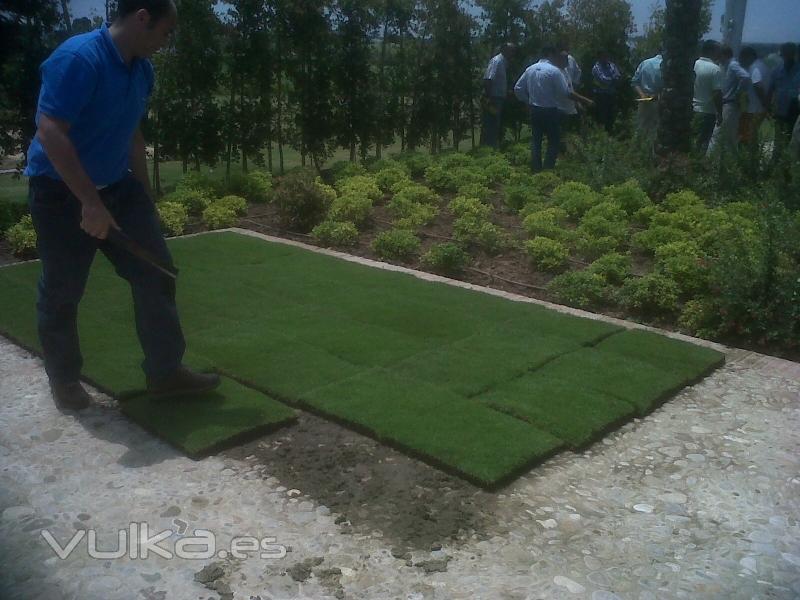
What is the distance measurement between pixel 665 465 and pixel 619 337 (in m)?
1.79

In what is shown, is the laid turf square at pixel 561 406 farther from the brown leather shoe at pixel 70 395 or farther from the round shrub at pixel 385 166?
the round shrub at pixel 385 166

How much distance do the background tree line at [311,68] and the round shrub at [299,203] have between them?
2639 mm

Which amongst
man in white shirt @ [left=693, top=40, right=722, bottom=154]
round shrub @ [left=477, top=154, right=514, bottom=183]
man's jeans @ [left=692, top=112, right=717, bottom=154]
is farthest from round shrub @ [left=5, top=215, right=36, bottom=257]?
man's jeans @ [left=692, top=112, right=717, bottom=154]

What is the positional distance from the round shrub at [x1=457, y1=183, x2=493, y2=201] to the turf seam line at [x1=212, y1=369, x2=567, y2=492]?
5558mm

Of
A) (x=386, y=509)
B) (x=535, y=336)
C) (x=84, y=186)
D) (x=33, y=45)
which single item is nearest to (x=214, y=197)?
(x=33, y=45)

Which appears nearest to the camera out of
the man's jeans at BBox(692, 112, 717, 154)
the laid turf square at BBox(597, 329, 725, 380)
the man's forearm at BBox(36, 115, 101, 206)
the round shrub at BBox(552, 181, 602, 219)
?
the man's forearm at BBox(36, 115, 101, 206)

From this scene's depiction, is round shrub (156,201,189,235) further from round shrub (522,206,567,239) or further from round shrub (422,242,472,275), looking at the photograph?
round shrub (522,206,567,239)

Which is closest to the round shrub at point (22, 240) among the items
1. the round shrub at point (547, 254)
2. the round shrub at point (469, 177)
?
the round shrub at point (547, 254)

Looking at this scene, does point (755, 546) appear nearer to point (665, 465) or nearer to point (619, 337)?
point (665, 465)

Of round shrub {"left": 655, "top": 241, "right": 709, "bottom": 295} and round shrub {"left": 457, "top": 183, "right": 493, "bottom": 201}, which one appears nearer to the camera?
round shrub {"left": 655, "top": 241, "right": 709, "bottom": 295}

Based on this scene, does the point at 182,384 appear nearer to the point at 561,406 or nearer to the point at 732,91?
the point at 561,406

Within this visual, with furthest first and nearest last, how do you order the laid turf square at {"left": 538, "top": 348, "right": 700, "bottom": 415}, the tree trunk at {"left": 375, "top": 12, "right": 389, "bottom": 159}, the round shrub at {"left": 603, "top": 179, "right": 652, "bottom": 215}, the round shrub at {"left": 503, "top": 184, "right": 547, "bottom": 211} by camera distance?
the tree trunk at {"left": 375, "top": 12, "right": 389, "bottom": 159}
the round shrub at {"left": 503, "top": 184, "right": 547, "bottom": 211}
the round shrub at {"left": 603, "top": 179, "right": 652, "bottom": 215}
the laid turf square at {"left": 538, "top": 348, "right": 700, "bottom": 415}

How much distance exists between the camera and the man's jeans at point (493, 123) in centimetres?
1386

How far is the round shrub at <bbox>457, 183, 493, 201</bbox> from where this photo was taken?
992 cm
